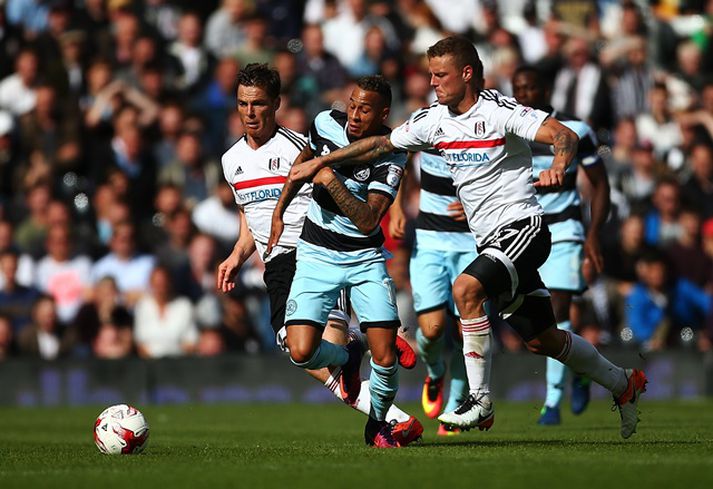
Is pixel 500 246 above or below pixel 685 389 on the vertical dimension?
above

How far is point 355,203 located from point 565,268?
3.84 m

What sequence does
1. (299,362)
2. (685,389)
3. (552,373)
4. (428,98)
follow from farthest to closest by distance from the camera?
1. (428,98)
2. (685,389)
3. (552,373)
4. (299,362)

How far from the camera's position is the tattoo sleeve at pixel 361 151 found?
9.38 m

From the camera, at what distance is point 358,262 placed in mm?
9578

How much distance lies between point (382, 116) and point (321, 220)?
2.67 feet

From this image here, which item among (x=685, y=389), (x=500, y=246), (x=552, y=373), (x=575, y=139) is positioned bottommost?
(x=685, y=389)

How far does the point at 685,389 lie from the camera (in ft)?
A: 54.1

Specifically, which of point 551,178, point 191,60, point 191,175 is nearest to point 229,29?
point 191,60

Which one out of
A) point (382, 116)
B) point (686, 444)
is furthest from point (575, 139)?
point (686, 444)

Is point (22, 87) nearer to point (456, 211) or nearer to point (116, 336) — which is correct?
point (116, 336)

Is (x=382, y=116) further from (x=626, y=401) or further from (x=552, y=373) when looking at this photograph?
(x=552, y=373)

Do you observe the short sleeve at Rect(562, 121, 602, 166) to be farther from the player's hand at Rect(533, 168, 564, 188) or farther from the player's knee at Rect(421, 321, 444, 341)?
the player's hand at Rect(533, 168, 564, 188)

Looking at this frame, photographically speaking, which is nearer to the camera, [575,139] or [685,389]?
[575,139]

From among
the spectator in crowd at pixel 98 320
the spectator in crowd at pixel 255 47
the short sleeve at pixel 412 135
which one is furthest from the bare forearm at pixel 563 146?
the spectator in crowd at pixel 255 47
